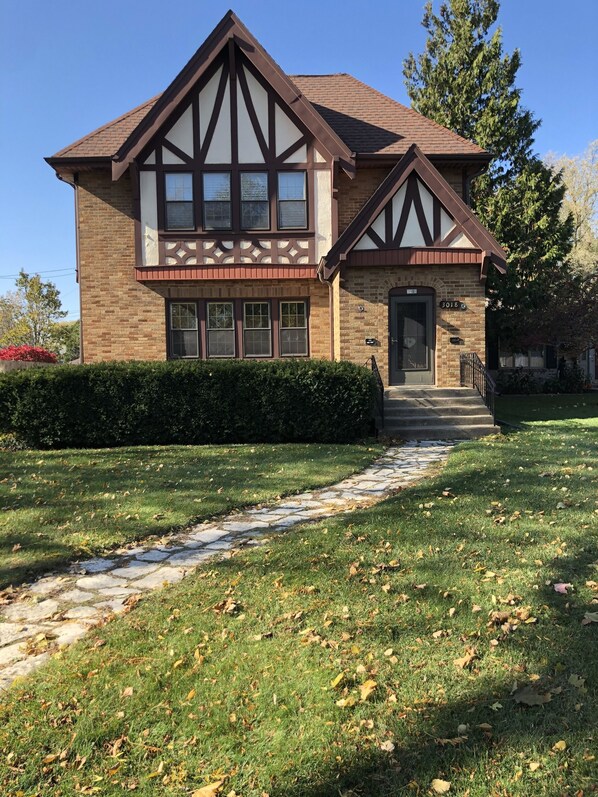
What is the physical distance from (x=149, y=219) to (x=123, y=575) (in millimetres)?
12731

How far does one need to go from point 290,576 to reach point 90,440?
8.23 metres

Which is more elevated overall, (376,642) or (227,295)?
(227,295)

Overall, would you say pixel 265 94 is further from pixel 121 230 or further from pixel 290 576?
pixel 290 576

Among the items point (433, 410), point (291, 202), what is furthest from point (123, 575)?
point (291, 202)

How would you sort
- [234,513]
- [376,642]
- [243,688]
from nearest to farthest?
[243,688] < [376,642] < [234,513]

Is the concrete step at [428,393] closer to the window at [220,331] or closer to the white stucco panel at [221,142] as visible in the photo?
the window at [220,331]

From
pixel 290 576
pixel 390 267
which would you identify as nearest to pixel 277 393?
pixel 390 267

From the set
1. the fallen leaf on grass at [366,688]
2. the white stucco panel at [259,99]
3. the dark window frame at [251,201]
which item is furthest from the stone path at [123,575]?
the white stucco panel at [259,99]

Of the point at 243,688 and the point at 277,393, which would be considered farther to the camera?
the point at 277,393

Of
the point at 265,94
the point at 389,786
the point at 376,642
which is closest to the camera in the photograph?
the point at 389,786

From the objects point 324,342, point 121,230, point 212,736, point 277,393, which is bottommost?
point 212,736

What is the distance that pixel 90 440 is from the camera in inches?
455

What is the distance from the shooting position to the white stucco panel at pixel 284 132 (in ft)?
51.0

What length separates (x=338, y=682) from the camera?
3012mm
